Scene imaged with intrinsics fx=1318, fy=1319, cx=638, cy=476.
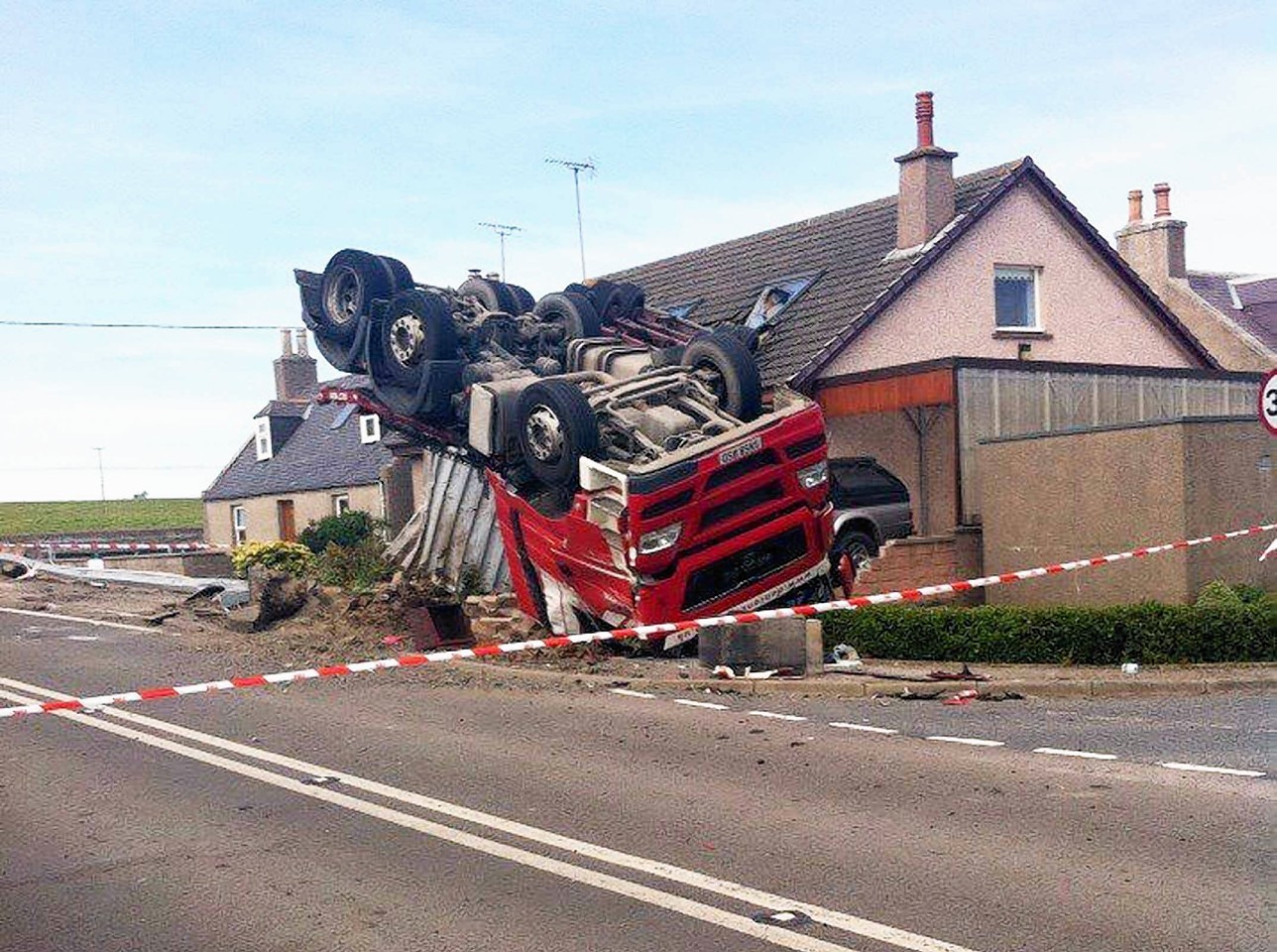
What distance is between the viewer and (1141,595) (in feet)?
45.8

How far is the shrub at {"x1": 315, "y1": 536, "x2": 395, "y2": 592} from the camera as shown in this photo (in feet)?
63.7

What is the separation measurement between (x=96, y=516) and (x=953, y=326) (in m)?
58.6

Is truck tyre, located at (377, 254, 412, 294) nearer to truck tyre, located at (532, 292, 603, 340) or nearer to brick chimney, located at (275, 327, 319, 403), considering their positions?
truck tyre, located at (532, 292, 603, 340)

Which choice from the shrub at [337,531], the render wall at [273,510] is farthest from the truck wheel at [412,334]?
the render wall at [273,510]

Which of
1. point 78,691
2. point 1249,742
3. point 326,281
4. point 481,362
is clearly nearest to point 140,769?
point 78,691

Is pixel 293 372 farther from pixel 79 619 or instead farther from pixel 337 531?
pixel 79 619

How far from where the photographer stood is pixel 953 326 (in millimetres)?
20609

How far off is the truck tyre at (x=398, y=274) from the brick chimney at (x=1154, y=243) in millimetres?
22510

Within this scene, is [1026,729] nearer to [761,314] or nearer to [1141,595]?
[1141,595]

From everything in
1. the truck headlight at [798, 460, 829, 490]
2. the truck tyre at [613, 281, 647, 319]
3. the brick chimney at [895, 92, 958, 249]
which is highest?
the brick chimney at [895, 92, 958, 249]

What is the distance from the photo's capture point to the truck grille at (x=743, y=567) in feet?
44.9

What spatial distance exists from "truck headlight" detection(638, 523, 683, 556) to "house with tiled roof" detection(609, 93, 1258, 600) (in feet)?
13.5

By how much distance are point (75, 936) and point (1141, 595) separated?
446 inches

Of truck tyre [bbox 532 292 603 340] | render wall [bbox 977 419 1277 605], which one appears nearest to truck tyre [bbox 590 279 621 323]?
truck tyre [bbox 532 292 603 340]
